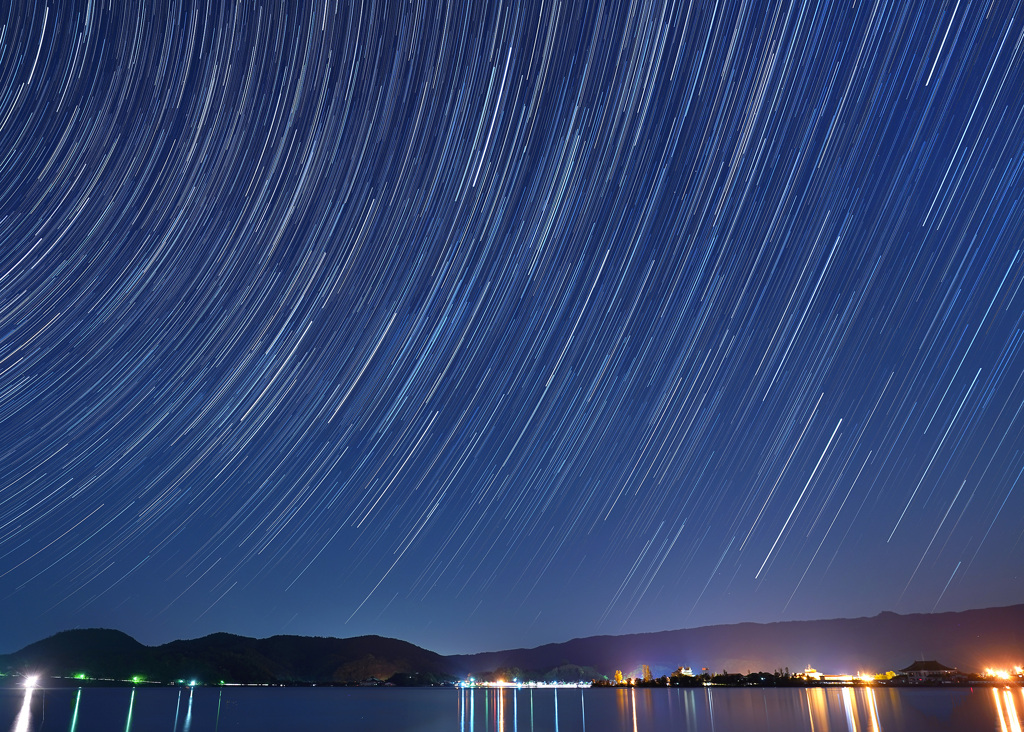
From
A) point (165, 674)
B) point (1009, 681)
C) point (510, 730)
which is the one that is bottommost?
point (510, 730)

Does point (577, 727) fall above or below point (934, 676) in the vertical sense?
below

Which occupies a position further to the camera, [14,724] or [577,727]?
[577,727]

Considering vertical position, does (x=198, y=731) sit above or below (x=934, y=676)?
below

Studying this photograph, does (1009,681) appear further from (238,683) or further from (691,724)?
(238,683)

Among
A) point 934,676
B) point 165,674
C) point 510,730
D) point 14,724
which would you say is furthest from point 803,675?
point 14,724

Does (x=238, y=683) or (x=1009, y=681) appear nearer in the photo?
(x=1009, y=681)

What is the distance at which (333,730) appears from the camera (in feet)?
118

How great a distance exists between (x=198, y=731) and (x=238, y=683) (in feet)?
609

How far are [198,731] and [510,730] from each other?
1547 centimetres

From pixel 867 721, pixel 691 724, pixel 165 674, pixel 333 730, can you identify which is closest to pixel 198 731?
pixel 333 730

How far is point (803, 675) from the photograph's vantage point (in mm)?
185375

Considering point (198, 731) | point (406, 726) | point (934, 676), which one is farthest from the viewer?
point (934, 676)

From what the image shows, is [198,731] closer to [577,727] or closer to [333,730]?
[333,730]

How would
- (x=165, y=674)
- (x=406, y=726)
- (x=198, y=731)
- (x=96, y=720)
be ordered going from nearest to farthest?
(x=198, y=731) < (x=406, y=726) < (x=96, y=720) < (x=165, y=674)
